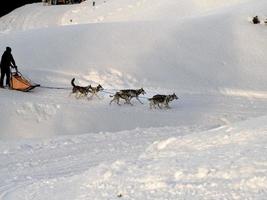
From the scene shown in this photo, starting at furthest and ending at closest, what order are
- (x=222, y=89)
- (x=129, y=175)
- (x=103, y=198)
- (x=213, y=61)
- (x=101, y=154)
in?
(x=213, y=61)
(x=222, y=89)
(x=101, y=154)
(x=129, y=175)
(x=103, y=198)

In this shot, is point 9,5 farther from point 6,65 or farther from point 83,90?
point 83,90

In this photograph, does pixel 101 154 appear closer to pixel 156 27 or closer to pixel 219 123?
pixel 219 123

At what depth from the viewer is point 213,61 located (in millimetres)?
18906

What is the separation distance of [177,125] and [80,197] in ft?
23.8

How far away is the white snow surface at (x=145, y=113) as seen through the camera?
6449 millimetres

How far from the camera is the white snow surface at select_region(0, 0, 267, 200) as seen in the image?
21.2 feet

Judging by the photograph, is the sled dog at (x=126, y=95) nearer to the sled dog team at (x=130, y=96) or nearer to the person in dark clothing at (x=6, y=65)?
the sled dog team at (x=130, y=96)

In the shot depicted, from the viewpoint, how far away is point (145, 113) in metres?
13.9

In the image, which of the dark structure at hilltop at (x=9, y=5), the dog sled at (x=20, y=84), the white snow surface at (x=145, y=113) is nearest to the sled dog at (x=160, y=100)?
the white snow surface at (x=145, y=113)

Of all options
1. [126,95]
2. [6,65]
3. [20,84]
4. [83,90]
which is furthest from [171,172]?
[6,65]

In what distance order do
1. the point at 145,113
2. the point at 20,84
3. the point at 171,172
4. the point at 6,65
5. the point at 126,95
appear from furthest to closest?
1. the point at 6,65
2. the point at 20,84
3. the point at 126,95
4. the point at 145,113
5. the point at 171,172

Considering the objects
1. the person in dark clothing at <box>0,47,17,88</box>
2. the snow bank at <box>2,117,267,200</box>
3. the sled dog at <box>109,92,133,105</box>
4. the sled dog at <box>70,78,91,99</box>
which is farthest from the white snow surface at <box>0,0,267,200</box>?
the person in dark clothing at <box>0,47,17,88</box>

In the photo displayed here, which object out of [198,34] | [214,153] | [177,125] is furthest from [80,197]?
[198,34]

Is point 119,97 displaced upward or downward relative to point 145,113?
upward
